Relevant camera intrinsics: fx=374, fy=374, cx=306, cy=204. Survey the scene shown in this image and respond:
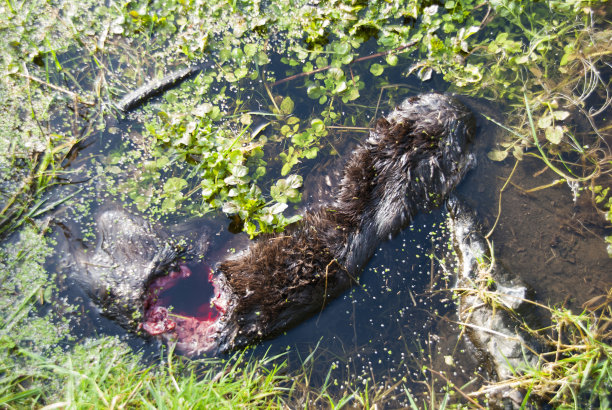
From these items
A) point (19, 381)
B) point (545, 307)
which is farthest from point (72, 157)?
point (545, 307)

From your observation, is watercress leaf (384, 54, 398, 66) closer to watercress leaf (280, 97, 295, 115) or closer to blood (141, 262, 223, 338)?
watercress leaf (280, 97, 295, 115)

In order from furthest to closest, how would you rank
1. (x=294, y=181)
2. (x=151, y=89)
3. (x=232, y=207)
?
(x=151, y=89) < (x=294, y=181) < (x=232, y=207)

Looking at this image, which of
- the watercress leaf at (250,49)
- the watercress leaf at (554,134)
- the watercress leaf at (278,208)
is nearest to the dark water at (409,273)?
the watercress leaf at (554,134)

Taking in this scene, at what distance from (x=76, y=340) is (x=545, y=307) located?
10.9ft

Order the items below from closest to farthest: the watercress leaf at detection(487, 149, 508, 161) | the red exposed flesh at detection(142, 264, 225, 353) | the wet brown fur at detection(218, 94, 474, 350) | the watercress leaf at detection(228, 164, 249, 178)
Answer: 1. the wet brown fur at detection(218, 94, 474, 350)
2. the red exposed flesh at detection(142, 264, 225, 353)
3. the watercress leaf at detection(228, 164, 249, 178)
4. the watercress leaf at detection(487, 149, 508, 161)

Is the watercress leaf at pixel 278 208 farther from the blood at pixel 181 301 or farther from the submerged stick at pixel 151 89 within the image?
the submerged stick at pixel 151 89

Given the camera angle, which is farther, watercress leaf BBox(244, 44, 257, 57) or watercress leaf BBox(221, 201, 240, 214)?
watercress leaf BBox(244, 44, 257, 57)

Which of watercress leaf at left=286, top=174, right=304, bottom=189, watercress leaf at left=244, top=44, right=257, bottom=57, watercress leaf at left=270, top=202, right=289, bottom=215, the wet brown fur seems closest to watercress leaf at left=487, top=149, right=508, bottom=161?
the wet brown fur

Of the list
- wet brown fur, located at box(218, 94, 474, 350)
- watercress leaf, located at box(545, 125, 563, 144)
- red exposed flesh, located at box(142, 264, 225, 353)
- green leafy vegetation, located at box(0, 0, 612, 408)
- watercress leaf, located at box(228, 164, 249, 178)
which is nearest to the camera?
wet brown fur, located at box(218, 94, 474, 350)

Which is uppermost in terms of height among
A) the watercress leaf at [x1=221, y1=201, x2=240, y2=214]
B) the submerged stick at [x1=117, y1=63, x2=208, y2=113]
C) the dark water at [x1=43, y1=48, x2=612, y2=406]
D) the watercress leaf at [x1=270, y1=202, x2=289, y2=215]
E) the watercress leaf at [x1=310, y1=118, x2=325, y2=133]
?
the submerged stick at [x1=117, y1=63, x2=208, y2=113]

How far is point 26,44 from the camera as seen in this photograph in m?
3.12

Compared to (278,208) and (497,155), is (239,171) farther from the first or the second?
(497,155)

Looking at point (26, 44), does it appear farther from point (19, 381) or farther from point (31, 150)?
point (19, 381)

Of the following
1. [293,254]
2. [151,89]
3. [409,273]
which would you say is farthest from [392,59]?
[151,89]
